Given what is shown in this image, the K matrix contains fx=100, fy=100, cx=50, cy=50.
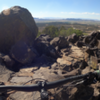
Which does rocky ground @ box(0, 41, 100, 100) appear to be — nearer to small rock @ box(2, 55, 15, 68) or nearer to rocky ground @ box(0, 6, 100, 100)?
rocky ground @ box(0, 6, 100, 100)

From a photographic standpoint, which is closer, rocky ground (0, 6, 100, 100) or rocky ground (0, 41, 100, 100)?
rocky ground (0, 41, 100, 100)

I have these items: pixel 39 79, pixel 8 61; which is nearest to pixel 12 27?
pixel 8 61

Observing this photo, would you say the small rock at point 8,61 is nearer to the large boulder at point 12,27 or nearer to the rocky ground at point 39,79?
the rocky ground at point 39,79

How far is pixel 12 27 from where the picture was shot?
222 inches

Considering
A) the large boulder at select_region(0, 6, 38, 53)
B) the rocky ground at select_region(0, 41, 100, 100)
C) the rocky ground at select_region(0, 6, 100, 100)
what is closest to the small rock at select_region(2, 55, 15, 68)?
the rocky ground at select_region(0, 6, 100, 100)

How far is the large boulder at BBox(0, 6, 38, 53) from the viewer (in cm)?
556

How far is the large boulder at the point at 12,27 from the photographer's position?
219 inches

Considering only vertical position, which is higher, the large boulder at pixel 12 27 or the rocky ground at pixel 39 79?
the large boulder at pixel 12 27

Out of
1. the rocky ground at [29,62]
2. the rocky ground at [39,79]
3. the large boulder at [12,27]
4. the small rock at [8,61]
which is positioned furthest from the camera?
the large boulder at [12,27]

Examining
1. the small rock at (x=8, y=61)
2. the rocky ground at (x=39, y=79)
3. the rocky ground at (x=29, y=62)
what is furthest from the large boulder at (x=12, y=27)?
the rocky ground at (x=39, y=79)

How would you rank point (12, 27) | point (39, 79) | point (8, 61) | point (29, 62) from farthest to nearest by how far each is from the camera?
point (12, 27), point (29, 62), point (8, 61), point (39, 79)

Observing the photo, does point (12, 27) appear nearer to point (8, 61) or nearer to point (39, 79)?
point (8, 61)

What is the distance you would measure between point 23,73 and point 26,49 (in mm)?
1469

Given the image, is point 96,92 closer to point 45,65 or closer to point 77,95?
point 77,95
